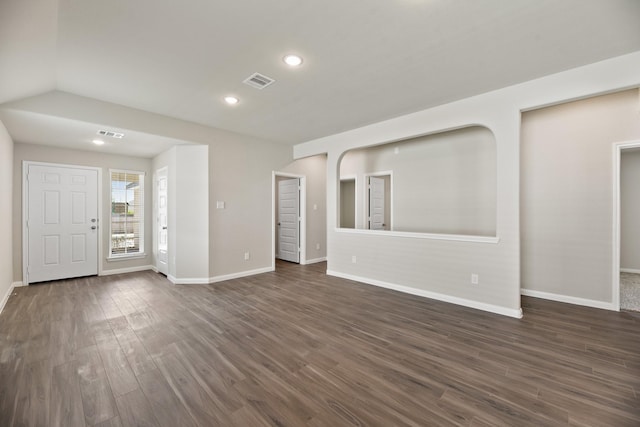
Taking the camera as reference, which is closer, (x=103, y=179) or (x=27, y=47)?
(x=27, y=47)

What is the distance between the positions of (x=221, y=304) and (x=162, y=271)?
2497 mm

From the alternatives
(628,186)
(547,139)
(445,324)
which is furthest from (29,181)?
(628,186)

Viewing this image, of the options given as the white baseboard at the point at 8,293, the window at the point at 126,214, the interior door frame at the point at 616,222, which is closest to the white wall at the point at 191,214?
the window at the point at 126,214

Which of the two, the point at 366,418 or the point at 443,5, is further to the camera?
the point at 443,5

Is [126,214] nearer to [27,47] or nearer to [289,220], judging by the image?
[289,220]

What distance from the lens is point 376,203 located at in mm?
6598

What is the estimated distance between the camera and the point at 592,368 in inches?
87.8

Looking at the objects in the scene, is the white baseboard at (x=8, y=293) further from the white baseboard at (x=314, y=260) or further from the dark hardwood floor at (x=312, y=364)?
the white baseboard at (x=314, y=260)

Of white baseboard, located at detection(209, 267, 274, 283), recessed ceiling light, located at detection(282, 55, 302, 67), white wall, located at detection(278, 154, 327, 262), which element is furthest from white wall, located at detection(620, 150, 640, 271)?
white baseboard, located at detection(209, 267, 274, 283)

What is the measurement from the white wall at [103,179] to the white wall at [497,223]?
4.72 m

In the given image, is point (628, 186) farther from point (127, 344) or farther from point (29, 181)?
point (29, 181)

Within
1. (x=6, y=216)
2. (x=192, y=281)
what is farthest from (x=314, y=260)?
(x=6, y=216)

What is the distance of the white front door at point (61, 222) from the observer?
4.80 m

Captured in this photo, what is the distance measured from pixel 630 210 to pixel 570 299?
3519 mm
